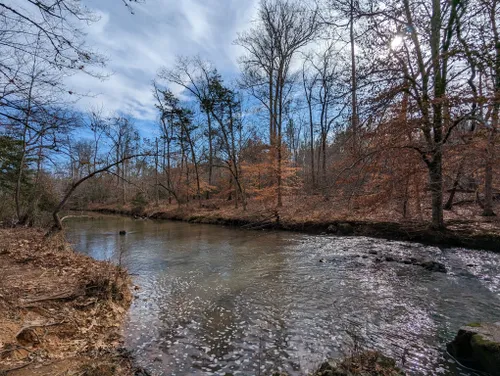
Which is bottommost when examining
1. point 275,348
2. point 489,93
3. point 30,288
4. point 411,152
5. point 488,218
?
point 275,348

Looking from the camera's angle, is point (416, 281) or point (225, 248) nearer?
point (416, 281)

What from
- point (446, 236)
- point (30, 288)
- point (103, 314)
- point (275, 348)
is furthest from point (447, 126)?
point (30, 288)

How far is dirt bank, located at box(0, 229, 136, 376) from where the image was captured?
3.18 m

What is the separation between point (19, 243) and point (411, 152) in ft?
44.2

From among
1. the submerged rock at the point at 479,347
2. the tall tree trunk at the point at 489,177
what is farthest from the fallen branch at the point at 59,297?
the tall tree trunk at the point at 489,177

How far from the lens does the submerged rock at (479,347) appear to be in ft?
11.1

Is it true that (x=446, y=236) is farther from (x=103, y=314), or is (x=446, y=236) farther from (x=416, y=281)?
(x=103, y=314)

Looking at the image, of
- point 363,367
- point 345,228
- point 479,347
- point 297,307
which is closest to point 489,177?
point 345,228

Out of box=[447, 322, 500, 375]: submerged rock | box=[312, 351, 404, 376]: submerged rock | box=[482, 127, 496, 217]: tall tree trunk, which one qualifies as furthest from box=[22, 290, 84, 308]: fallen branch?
box=[482, 127, 496, 217]: tall tree trunk

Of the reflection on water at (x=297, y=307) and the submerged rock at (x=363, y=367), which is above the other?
the submerged rock at (x=363, y=367)

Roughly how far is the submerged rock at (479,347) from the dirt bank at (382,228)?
737 cm

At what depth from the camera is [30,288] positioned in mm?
4938

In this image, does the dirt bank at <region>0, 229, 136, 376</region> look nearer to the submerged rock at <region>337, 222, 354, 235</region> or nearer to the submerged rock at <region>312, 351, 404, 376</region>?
the submerged rock at <region>312, 351, 404, 376</region>

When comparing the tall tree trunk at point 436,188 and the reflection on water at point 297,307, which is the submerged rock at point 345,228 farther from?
the tall tree trunk at point 436,188
